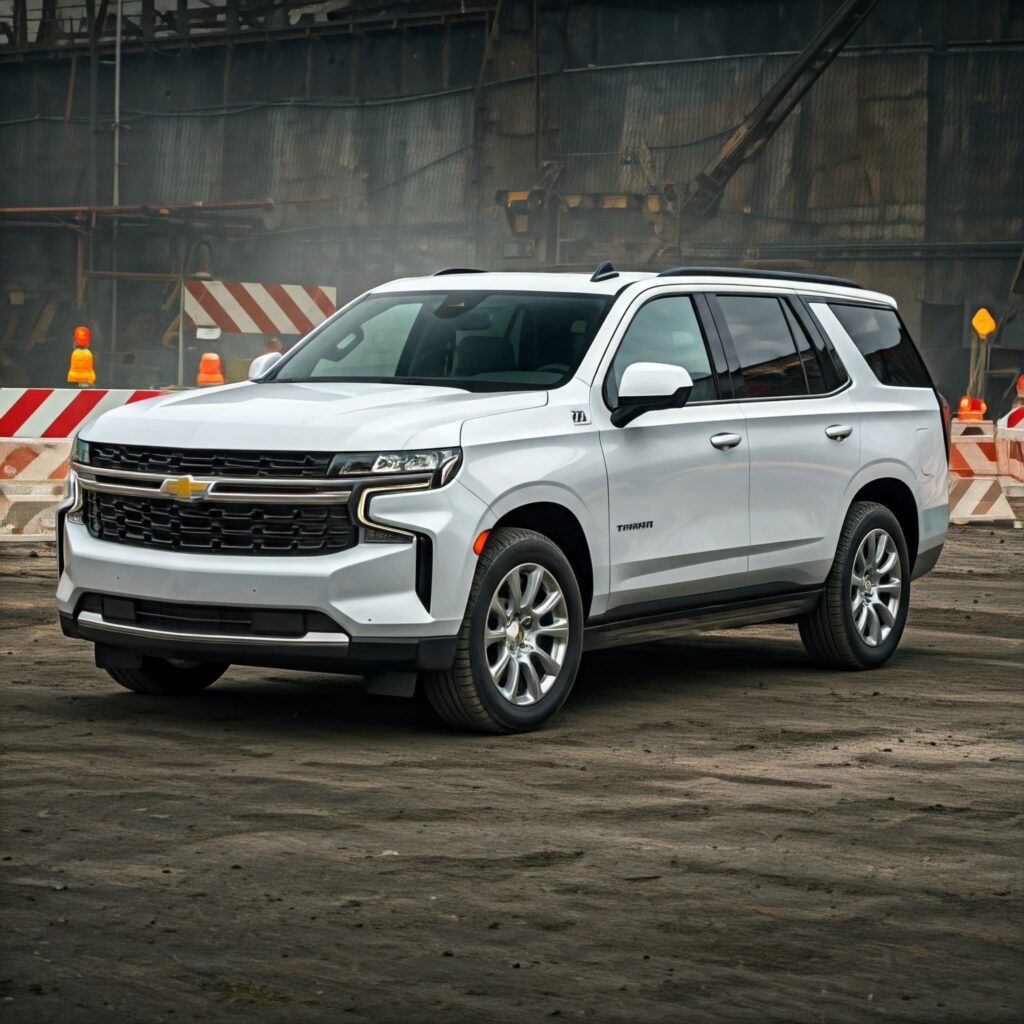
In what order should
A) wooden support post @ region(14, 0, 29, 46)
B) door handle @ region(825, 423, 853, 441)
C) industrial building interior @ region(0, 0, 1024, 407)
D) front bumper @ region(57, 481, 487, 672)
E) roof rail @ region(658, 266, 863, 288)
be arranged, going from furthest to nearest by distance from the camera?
wooden support post @ region(14, 0, 29, 46), industrial building interior @ region(0, 0, 1024, 407), door handle @ region(825, 423, 853, 441), roof rail @ region(658, 266, 863, 288), front bumper @ region(57, 481, 487, 672)

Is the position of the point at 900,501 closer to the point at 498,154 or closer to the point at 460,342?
the point at 460,342

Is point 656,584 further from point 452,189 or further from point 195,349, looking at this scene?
point 452,189

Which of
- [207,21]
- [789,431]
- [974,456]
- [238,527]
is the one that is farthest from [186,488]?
[207,21]

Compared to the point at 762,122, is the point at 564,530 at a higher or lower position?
lower

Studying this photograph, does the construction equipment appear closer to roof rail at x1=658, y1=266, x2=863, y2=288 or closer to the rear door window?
the rear door window

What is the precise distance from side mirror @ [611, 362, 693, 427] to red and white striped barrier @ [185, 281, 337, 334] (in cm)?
1554

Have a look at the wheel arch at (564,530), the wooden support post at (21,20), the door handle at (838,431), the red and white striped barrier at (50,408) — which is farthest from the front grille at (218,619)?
the wooden support post at (21,20)

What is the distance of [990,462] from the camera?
65.3ft

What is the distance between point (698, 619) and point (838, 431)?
1.37 metres

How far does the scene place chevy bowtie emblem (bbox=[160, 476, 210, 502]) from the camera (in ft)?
24.9

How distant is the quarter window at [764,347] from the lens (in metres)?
9.33

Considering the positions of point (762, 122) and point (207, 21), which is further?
point (207, 21)

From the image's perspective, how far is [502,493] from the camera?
768cm

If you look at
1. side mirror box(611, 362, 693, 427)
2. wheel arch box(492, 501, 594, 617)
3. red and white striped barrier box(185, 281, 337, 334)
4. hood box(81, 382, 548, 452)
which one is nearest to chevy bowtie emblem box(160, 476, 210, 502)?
hood box(81, 382, 548, 452)
